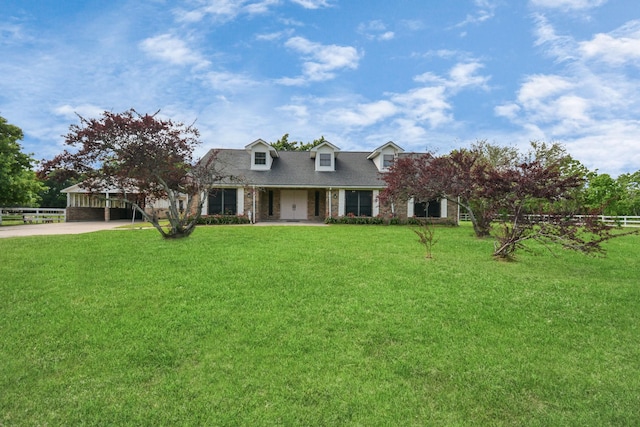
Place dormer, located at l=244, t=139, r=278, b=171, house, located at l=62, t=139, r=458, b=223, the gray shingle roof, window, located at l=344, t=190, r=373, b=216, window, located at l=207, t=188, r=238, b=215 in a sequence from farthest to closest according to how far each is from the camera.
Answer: dormer, located at l=244, t=139, r=278, b=171, window, located at l=344, t=190, r=373, b=216, the gray shingle roof, house, located at l=62, t=139, r=458, b=223, window, located at l=207, t=188, r=238, b=215

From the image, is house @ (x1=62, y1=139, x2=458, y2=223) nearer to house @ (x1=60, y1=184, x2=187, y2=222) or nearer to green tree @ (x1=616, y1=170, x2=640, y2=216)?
house @ (x1=60, y1=184, x2=187, y2=222)

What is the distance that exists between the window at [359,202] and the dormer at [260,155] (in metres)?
6.01

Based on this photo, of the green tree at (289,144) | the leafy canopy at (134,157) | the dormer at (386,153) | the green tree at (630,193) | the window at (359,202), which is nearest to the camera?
the leafy canopy at (134,157)

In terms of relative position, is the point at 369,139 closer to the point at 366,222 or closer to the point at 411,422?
the point at 366,222

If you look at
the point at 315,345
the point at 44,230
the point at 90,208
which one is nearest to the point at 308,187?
the point at 44,230

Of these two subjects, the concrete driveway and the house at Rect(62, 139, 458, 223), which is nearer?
the concrete driveway

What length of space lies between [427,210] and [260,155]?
12121mm

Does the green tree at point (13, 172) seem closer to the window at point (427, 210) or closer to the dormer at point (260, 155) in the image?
the dormer at point (260, 155)

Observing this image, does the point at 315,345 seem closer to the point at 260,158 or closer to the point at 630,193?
the point at 260,158

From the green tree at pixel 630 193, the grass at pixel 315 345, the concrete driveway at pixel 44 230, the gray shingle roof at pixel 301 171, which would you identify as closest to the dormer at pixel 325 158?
the gray shingle roof at pixel 301 171

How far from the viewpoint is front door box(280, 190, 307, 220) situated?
2433cm

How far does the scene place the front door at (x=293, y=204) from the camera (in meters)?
24.3

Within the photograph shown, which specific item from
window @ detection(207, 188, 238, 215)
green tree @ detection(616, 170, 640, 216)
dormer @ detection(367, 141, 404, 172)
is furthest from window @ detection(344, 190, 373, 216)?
green tree @ detection(616, 170, 640, 216)

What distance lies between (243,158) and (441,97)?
49.5 feet
